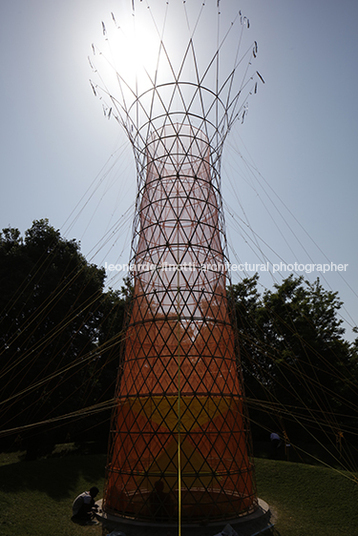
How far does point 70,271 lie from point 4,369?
6515 millimetres

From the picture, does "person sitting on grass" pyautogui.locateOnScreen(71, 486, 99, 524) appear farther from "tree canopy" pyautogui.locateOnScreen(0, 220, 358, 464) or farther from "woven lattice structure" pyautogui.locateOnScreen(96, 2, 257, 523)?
"tree canopy" pyautogui.locateOnScreen(0, 220, 358, 464)

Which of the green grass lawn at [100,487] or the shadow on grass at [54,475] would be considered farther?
the shadow on grass at [54,475]

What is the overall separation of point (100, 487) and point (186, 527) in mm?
5440

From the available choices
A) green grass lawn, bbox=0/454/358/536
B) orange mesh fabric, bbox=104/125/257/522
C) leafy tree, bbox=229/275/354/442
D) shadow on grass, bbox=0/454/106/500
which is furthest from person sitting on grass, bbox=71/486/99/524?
leafy tree, bbox=229/275/354/442

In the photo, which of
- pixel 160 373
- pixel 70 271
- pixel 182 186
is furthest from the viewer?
pixel 70 271

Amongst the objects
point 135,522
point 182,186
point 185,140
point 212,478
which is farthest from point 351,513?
point 185,140

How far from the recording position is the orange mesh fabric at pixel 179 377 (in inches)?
380

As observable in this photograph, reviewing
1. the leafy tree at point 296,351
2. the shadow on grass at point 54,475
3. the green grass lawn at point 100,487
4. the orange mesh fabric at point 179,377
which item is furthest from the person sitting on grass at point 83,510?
the leafy tree at point 296,351

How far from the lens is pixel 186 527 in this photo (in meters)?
8.79

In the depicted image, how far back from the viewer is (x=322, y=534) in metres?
8.88

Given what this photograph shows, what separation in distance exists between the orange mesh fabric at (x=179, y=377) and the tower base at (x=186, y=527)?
0.85ft

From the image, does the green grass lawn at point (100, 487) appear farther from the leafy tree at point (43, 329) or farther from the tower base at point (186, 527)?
the leafy tree at point (43, 329)

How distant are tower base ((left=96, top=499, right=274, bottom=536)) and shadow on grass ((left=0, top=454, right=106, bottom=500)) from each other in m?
3.26

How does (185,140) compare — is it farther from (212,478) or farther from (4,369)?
(4,369)
